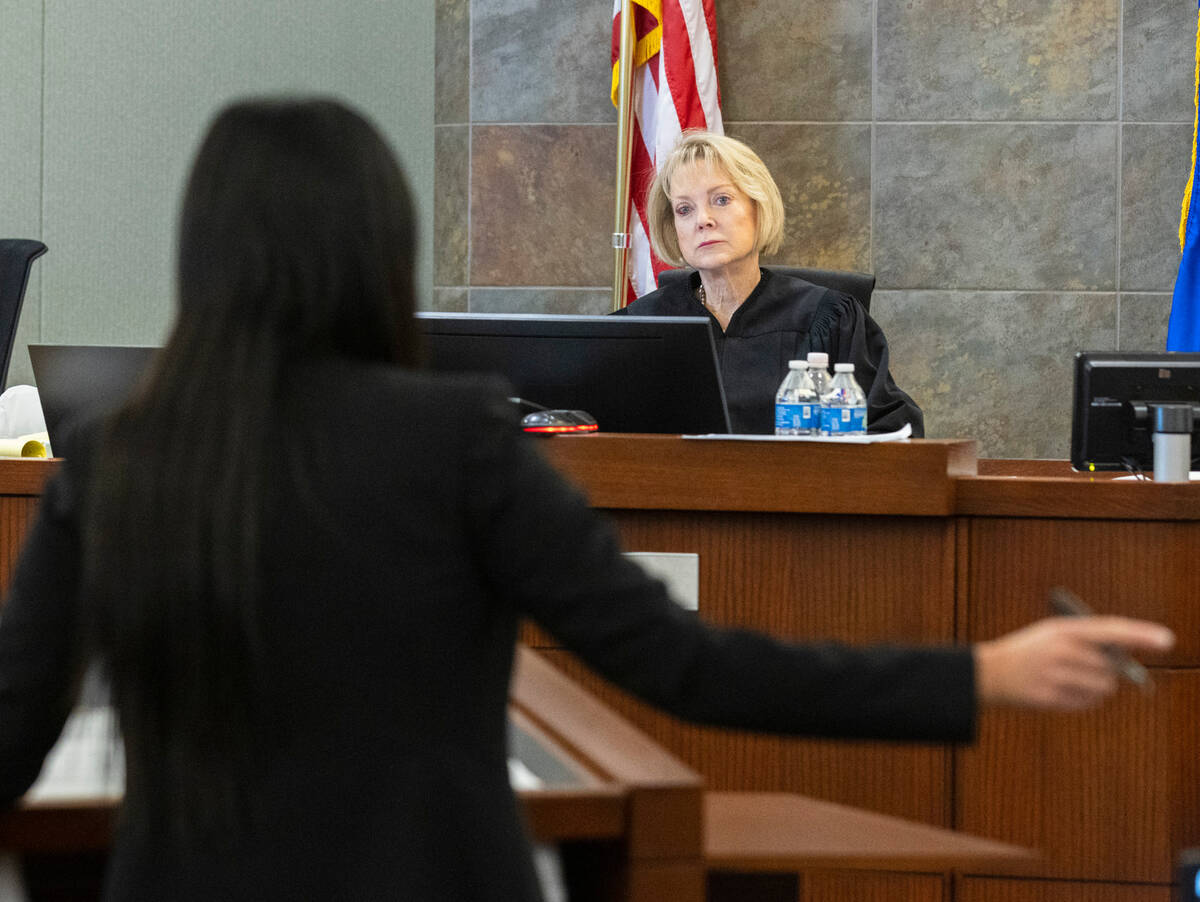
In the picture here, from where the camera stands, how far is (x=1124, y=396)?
2.36 metres

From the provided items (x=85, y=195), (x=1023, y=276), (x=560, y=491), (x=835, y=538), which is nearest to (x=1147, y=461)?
(x=835, y=538)

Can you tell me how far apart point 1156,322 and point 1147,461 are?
234 cm

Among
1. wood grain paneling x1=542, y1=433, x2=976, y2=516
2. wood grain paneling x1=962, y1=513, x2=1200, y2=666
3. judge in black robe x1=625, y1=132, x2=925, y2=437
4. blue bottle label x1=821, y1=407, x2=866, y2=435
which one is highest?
judge in black robe x1=625, y1=132, x2=925, y2=437

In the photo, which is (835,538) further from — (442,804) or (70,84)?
(70,84)

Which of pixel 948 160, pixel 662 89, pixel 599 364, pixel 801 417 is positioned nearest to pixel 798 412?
pixel 801 417

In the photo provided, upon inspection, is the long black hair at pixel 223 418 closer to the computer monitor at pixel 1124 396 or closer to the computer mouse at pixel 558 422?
the computer mouse at pixel 558 422

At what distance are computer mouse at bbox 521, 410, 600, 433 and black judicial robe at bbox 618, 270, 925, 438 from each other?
2.86 feet

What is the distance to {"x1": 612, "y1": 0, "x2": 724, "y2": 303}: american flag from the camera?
4348 millimetres

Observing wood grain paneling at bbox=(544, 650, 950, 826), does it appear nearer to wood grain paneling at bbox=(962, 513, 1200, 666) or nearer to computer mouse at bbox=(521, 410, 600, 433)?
wood grain paneling at bbox=(962, 513, 1200, 666)

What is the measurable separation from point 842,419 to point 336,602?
1.66 m

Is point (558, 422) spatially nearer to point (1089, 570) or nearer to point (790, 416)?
point (790, 416)

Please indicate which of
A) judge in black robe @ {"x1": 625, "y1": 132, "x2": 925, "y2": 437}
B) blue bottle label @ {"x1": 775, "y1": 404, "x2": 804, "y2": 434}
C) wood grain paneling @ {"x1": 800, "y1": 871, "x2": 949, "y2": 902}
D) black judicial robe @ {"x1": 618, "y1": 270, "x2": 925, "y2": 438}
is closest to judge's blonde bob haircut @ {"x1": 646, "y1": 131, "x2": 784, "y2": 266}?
judge in black robe @ {"x1": 625, "y1": 132, "x2": 925, "y2": 437}

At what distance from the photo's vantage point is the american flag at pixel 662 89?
14.3ft

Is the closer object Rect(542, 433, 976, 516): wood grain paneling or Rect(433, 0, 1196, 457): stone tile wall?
Rect(542, 433, 976, 516): wood grain paneling
